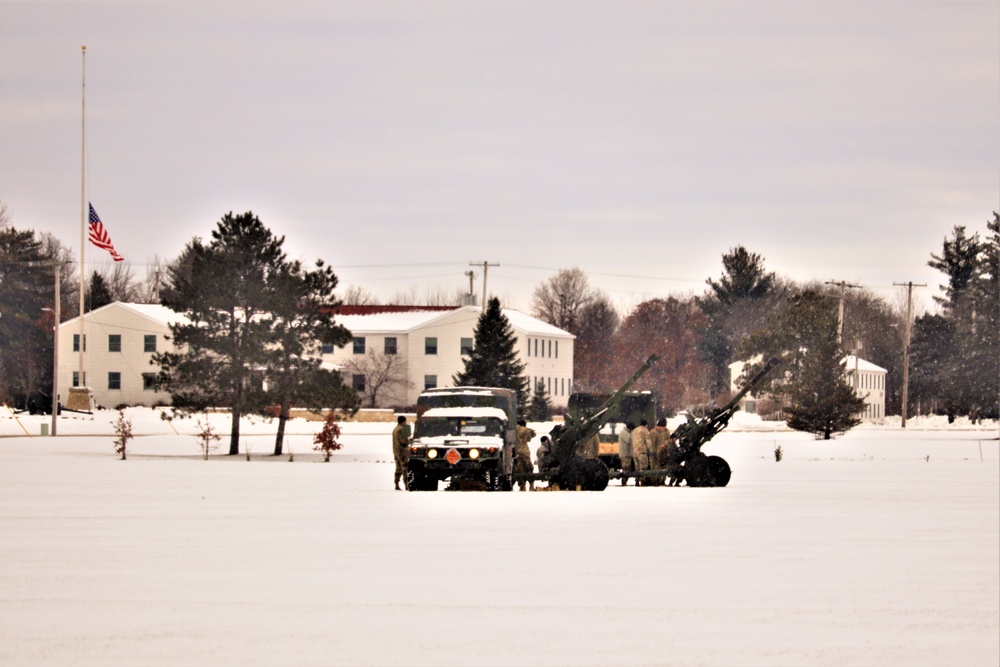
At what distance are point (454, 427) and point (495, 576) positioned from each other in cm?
1402

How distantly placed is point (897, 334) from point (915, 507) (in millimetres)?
113836

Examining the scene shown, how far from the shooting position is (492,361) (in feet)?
251

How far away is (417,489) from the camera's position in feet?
96.6

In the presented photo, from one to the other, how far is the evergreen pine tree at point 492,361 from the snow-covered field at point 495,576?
152ft

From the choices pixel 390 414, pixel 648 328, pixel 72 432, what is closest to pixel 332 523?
pixel 72 432

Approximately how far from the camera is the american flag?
2484 inches

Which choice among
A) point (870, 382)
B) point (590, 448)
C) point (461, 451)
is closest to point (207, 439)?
point (590, 448)

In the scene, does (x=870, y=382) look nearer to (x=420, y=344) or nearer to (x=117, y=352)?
(x=420, y=344)

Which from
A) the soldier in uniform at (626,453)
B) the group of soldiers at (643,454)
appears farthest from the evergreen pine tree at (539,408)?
the group of soldiers at (643,454)

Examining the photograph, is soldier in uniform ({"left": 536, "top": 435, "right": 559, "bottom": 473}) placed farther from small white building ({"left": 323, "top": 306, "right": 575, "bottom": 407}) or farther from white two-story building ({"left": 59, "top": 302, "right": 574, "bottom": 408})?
small white building ({"left": 323, "top": 306, "right": 575, "bottom": 407})

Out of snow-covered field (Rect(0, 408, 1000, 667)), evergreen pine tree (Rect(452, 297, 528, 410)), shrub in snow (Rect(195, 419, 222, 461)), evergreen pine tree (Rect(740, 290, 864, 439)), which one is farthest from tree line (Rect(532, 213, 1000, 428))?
snow-covered field (Rect(0, 408, 1000, 667))

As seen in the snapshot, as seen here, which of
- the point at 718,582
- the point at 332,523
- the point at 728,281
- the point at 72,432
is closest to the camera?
the point at 718,582

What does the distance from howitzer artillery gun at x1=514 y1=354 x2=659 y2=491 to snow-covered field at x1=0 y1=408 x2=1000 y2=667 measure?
2.50ft

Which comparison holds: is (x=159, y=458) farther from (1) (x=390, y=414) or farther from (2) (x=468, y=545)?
(1) (x=390, y=414)
